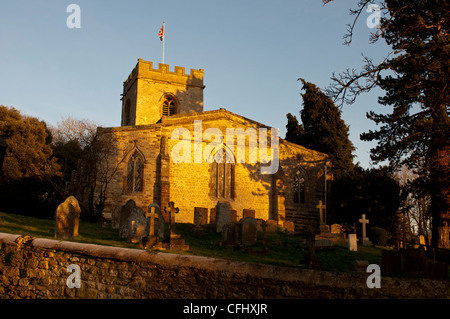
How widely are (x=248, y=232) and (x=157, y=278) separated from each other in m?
8.09

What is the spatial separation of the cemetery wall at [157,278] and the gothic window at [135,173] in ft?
43.9

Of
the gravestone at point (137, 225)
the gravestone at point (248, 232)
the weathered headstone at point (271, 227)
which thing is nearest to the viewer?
the gravestone at point (137, 225)

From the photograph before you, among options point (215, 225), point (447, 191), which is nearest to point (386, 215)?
point (447, 191)

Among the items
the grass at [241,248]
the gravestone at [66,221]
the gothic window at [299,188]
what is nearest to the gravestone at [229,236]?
the grass at [241,248]

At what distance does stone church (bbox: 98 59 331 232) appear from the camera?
71.9 feet

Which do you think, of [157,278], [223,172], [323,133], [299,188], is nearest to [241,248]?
[157,278]

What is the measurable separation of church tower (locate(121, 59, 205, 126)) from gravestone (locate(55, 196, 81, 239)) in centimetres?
1969

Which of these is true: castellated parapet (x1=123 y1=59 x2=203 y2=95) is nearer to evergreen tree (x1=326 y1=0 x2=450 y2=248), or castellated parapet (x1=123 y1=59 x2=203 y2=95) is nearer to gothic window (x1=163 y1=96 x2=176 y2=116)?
gothic window (x1=163 y1=96 x2=176 y2=116)

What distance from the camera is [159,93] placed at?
32750 mm

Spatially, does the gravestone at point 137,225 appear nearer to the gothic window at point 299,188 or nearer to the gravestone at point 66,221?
the gravestone at point 66,221

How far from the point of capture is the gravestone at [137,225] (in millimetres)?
12758

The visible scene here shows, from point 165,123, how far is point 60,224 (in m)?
11.8

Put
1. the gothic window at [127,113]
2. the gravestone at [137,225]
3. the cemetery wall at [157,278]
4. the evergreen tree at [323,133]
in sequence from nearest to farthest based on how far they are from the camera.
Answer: the cemetery wall at [157,278] → the gravestone at [137,225] → the evergreen tree at [323,133] → the gothic window at [127,113]

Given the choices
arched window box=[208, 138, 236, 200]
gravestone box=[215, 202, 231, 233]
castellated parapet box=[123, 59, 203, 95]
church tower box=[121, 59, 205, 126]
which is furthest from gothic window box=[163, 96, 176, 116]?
gravestone box=[215, 202, 231, 233]
